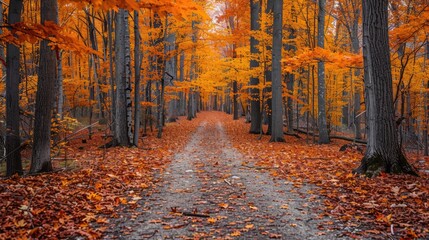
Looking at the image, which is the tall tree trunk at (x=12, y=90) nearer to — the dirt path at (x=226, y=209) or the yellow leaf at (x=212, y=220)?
the dirt path at (x=226, y=209)

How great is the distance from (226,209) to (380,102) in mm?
4330

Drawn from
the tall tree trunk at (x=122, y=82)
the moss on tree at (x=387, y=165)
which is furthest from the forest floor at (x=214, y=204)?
the tall tree trunk at (x=122, y=82)

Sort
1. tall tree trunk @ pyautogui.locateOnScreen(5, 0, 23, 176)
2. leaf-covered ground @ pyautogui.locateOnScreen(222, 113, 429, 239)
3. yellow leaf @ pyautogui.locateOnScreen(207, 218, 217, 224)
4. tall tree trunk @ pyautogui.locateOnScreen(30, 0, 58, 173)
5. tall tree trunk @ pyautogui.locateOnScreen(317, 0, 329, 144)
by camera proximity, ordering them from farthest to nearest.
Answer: tall tree trunk @ pyautogui.locateOnScreen(317, 0, 329, 144), tall tree trunk @ pyautogui.locateOnScreen(30, 0, 58, 173), tall tree trunk @ pyautogui.locateOnScreen(5, 0, 23, 176), yellow leaf @ pyautogui.locateOnScreen(207, 218, 217, 224), leaf-covered ground @ pyautogui.locateOnScreen(222, 113, 429, 239)

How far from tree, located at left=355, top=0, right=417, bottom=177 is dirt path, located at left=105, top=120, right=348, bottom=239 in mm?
2001

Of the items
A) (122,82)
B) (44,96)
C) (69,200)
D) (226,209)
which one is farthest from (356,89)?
(69,200)

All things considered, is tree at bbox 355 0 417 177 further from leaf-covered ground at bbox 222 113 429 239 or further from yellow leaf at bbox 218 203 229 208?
yellow leaf at bbox 218 203 229 208

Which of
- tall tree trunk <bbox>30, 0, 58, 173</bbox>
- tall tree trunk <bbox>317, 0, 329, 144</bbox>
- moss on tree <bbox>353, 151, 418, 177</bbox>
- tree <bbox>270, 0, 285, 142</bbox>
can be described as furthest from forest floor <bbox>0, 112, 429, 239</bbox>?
tall tree trunk <bbox>317, 0, 329, 144</bbox>

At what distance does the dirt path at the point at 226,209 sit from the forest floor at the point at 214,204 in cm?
1

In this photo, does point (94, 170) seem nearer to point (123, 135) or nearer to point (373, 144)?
point (123, 135)

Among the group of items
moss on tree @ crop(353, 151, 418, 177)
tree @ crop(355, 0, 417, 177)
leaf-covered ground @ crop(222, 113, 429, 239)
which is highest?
tree @ crop(355, 0, 417, 177)

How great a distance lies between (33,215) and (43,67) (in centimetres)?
381

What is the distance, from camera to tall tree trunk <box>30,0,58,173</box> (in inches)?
280

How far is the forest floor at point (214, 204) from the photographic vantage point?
4.18m

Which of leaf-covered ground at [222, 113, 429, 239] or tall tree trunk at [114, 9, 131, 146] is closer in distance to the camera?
leaf-covered ground at [222, 113, 429, 239]
